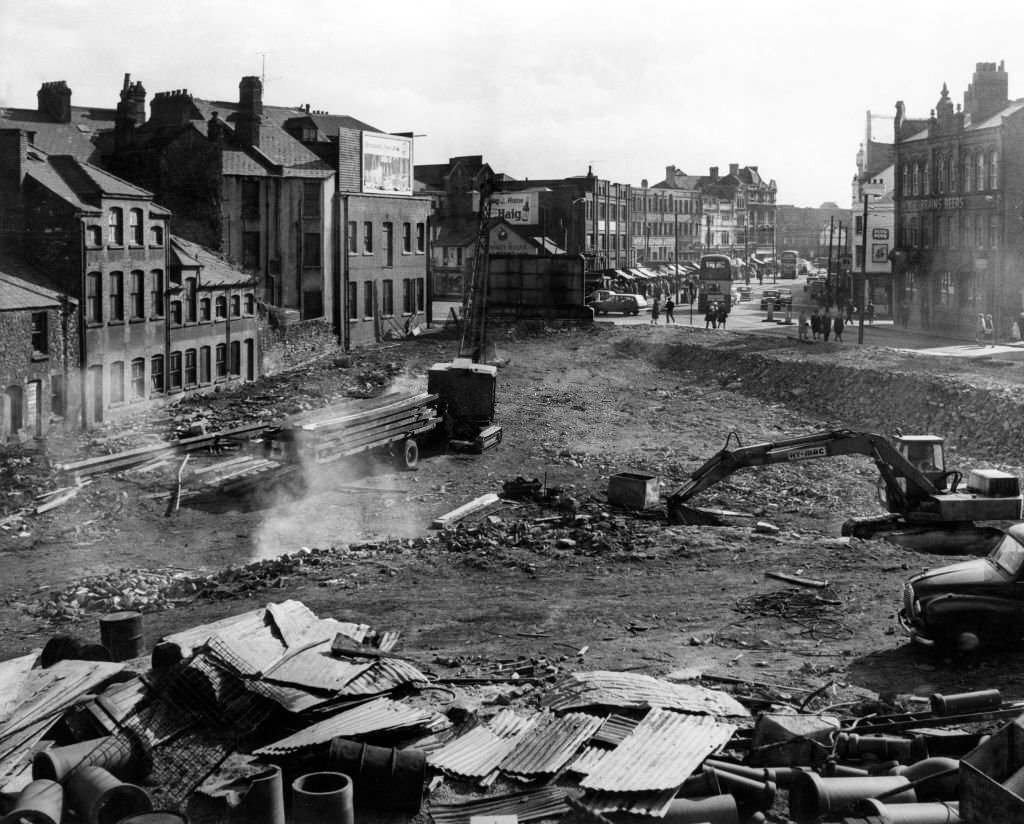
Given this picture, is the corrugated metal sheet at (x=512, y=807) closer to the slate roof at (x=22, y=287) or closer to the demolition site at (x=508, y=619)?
the demolition site at (x=508, y=619)

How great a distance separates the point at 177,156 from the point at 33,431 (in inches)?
754

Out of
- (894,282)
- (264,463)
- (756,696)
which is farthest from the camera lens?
(894,282)

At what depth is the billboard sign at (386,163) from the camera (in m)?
61.1

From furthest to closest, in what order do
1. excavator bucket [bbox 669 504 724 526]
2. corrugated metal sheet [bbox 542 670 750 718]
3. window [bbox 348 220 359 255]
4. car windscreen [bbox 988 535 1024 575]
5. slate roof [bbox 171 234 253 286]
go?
window [bbox 348 220 359 255]
slate roof [bbox 171 234 253 286]
excavator bucket [bbox 669 504 724 526]
car windscreen [bbox 988 535 1024 575]
corrugated metal sheet [bbox 542 670 750 718]

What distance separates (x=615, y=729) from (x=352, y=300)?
162 feet

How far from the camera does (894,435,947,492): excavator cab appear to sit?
23.1 metres

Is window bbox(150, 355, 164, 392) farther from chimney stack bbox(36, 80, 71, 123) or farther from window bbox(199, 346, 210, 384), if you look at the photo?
chimney stack bbox(36, 80, 71, 123)

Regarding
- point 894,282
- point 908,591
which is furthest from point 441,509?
point 894,282

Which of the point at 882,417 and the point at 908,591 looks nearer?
the point at 908,591

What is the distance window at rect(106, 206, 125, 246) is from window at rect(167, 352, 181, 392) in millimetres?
4806

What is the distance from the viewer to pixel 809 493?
2975 centimetres

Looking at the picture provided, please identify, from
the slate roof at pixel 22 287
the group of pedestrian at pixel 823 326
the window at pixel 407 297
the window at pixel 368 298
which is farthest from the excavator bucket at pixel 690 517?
the window at pixel 407 297

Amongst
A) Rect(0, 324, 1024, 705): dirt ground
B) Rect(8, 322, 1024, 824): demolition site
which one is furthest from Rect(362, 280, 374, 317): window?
Rect(0, 324, 1024, 705): dirt ground

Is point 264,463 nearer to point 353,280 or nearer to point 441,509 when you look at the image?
point 441,509
